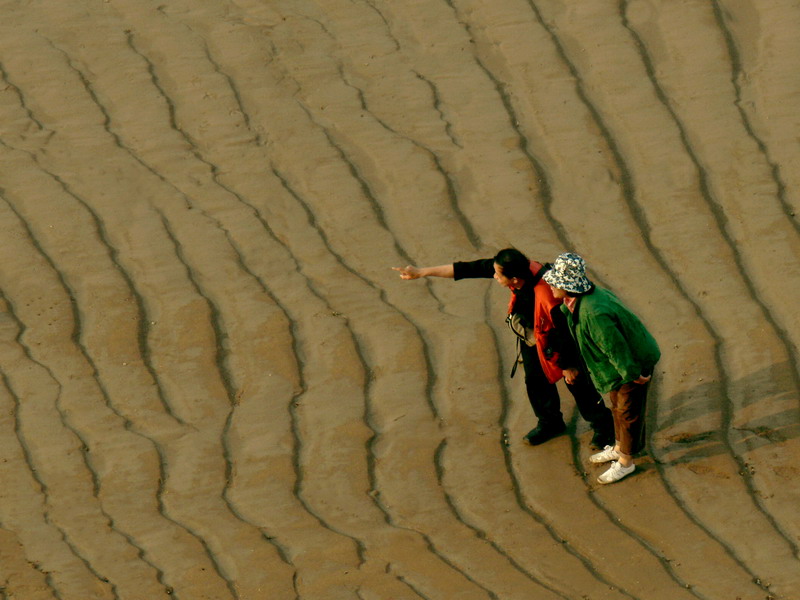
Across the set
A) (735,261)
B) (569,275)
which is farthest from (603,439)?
(735,261)

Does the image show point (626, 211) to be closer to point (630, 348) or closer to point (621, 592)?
point (630, 348)

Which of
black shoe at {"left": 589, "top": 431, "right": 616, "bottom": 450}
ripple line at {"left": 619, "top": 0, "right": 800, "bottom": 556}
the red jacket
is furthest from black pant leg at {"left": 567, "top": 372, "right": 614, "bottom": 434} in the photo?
ripple line at {"left": 619, "top": 0, "right": 800, "bottom": 556}

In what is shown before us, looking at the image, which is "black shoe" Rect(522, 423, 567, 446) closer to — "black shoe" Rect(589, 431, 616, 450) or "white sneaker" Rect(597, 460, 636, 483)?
"black shoe" Rect(589, 431, 616, 450)

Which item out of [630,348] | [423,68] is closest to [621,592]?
[630,348]

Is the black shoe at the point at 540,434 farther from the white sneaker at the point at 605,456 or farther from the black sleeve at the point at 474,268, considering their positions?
the black sleeve at the point at 474,268

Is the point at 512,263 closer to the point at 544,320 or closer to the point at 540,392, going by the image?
the point at 544,320

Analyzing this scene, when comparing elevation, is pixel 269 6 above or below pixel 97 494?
above
